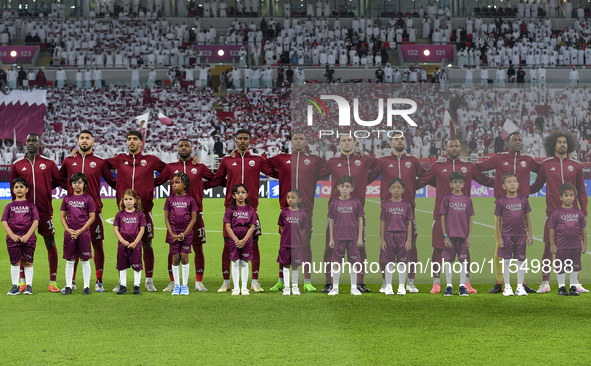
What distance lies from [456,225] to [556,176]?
1564 mm

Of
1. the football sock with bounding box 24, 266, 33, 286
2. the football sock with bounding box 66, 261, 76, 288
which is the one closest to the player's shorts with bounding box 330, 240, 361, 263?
the football sock with bounding box 66, 261, 76, 288

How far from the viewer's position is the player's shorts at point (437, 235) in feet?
31.0

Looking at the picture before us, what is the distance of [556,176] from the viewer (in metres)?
9.55

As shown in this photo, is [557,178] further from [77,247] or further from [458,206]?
[77,247]

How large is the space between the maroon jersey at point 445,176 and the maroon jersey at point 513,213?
0.36 metres

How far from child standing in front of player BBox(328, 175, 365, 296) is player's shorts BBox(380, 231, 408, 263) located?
1.16 ft

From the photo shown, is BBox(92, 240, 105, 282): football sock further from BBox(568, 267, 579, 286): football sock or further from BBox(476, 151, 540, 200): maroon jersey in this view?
BBox(568, 267, 579, 286): football sock

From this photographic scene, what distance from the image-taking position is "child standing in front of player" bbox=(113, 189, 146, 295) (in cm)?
931

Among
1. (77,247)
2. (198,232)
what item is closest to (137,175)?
(198,232)

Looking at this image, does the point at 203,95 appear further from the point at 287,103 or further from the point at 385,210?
the point at 385,210

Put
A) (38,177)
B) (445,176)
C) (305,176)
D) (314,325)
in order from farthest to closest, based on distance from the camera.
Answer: (38,177)
(305,176)
(445,176)
(314,325)

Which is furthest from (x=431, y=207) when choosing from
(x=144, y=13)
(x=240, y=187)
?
(x=144, y=13)

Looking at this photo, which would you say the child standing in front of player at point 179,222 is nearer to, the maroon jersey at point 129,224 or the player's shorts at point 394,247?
the maroon jersey at point 129,224

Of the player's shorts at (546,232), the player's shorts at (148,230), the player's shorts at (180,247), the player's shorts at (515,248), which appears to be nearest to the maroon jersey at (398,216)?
the player's shorts at (515,248)
